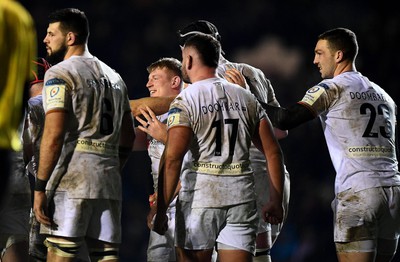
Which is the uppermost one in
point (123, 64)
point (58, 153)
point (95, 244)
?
point (123, 64)

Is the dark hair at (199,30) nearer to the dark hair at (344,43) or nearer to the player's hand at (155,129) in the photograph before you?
the player's hand at (155,129)

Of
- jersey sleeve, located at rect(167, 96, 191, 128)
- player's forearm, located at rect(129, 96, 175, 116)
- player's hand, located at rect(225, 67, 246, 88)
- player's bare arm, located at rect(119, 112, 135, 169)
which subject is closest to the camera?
jersey sleeve, located at rect(167, 96, 191, 128)

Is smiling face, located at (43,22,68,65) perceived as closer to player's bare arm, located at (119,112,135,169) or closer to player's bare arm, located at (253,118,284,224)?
player's bare arm, located at (119,112,135,169)

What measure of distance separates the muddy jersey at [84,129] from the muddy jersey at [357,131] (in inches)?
58.2

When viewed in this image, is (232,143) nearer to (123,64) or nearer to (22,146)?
(22,146)

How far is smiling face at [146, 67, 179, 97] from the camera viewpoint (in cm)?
712

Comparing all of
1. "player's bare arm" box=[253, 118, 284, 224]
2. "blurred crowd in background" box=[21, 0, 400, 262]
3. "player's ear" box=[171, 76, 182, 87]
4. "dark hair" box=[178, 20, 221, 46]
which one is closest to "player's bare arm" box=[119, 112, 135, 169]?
"player's bare arm" box=[253, 118, 284, 224]

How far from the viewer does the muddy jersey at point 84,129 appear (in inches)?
212

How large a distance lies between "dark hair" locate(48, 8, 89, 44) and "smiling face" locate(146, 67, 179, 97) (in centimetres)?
152

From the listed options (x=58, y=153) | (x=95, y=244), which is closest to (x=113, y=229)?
(x=95, y=244)

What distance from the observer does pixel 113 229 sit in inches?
217

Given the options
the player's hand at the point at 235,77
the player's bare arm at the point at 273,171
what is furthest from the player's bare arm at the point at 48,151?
the player's hand at the point at 235,77

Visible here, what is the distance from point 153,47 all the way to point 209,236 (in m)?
5.53

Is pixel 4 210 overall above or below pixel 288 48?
below
